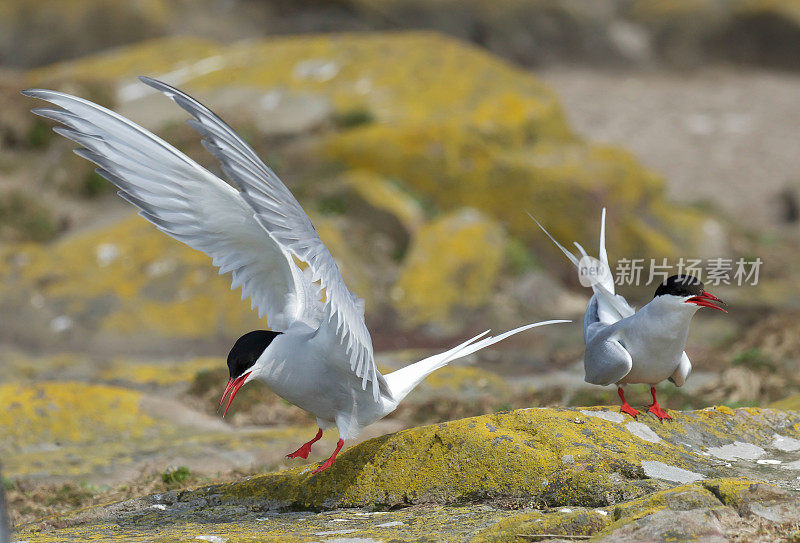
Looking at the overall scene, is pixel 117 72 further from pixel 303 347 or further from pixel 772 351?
pixel 303 347

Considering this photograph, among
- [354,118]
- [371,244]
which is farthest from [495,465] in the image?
[354,118]

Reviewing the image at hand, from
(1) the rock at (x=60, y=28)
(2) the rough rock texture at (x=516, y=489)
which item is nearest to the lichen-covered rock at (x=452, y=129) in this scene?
(1) the rock at (x=60, y=28)

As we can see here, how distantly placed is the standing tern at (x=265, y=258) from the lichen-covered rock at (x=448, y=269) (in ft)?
23.0

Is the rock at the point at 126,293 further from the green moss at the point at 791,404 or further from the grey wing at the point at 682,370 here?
the grey wing at the point at 682,370

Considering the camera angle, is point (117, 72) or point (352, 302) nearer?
point (352, 302)

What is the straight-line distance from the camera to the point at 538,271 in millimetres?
11992

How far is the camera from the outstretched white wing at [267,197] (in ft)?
10.3

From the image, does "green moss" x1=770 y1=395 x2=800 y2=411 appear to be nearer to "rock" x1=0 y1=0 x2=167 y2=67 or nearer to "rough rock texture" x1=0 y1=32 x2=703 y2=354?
"rough rock texture" x1=0 y1=32 x2=703 y2=354

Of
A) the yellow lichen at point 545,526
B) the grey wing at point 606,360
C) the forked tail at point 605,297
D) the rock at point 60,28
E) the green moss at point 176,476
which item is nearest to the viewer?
the yellow lichen at point 545,526

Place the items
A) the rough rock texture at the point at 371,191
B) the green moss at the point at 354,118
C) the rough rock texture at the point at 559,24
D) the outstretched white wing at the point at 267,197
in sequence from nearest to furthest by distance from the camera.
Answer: the outstretched white wing at the point at 267,197, the rough rock texture at the point at 371,191, the green moss at the point at 354,118, the rough rock texture at the point at 559,24

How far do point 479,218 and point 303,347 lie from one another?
8689mm

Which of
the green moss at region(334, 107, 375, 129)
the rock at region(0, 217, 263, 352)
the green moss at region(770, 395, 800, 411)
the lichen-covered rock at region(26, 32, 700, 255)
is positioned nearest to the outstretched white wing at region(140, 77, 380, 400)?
the green moss at region(770, 395, 800, 411)

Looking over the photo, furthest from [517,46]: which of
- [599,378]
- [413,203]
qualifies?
[599,378]

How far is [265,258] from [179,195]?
1.58 feet
